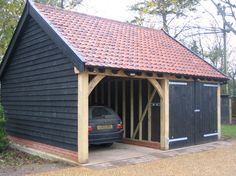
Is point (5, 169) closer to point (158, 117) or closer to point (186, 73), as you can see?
point (158, 117)

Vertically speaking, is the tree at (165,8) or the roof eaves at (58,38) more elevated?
the tree at (165,8)

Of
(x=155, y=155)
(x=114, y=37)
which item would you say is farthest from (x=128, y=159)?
(x=114, y=37)

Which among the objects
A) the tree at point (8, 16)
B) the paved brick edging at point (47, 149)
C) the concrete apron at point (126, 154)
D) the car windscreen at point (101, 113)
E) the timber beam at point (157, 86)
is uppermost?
the tree at point (8, 16)

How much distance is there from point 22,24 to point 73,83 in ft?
15.4

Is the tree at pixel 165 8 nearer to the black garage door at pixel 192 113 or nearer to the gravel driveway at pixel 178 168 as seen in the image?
the black garage door at pixel 192 113

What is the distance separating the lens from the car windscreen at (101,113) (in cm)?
1243

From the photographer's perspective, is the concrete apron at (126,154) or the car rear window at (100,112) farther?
the car rear window at (100,112)

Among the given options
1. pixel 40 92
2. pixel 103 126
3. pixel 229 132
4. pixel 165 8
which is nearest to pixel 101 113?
pixel 103 126

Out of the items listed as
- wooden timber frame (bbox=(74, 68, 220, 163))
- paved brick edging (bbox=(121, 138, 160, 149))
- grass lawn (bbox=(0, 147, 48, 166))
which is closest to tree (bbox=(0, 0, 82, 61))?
wooden timber frame (bbox=(74, 68, 220, 163))

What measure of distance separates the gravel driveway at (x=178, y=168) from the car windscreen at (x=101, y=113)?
2.75m

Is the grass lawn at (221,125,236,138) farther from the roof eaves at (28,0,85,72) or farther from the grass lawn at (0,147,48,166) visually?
the roof eaves at (28,0,85,72)

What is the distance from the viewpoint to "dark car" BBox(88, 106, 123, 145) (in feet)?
39.1

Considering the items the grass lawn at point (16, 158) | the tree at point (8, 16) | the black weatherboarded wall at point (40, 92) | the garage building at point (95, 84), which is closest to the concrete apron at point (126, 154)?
the garage building at point (95, 84)

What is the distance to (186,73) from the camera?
13.4 metres
